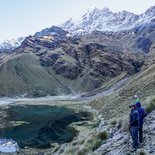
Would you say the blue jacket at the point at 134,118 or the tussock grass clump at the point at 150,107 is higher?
the tussock grass clump at the point at 150,107

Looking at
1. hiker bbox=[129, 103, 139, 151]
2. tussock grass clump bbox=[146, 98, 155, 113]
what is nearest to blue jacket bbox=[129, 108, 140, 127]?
hiker bbox=[129, 103, 139, 151]

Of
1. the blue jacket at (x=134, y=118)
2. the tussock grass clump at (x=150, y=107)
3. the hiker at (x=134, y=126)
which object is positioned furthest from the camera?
the tussock grass clump at (x=150, y=107)

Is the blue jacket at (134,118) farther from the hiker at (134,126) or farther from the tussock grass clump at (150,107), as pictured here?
the tussock grass clump at (150,107)

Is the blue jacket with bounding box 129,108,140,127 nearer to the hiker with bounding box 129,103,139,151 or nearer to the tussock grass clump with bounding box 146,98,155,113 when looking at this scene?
the hiker with bounding box 129,103,139,151

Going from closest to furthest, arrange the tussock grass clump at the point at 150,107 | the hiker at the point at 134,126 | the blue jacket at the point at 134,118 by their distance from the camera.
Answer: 1. the hiker at the point at 134,126
2. the blue jacket at the point at 134,118
3. the tussock grass clump at the point at 150,107

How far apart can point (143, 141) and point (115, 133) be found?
19.2 ft

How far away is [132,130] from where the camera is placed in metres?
20.2

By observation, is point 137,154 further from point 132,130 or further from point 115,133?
point 115,133

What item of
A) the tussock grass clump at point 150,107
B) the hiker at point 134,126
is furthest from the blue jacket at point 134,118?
the tussock grass clump at point 150,107

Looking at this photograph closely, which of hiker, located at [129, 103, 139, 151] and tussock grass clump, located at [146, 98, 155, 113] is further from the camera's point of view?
tussock grass clump, located at [146, 98, 155, 113]

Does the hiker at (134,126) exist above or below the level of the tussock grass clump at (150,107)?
below

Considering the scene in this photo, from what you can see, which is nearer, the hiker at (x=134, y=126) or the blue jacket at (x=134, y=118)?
the hiker at (x=134, y=126)

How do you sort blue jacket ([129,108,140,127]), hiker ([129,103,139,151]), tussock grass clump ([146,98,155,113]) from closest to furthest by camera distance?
hiker ([129,103,139,151]) → blue jacket ([129,108,140,127]) → tussock grass clump ([146,98,155,113])

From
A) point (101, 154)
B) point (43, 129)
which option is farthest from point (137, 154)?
point (43, 129)
